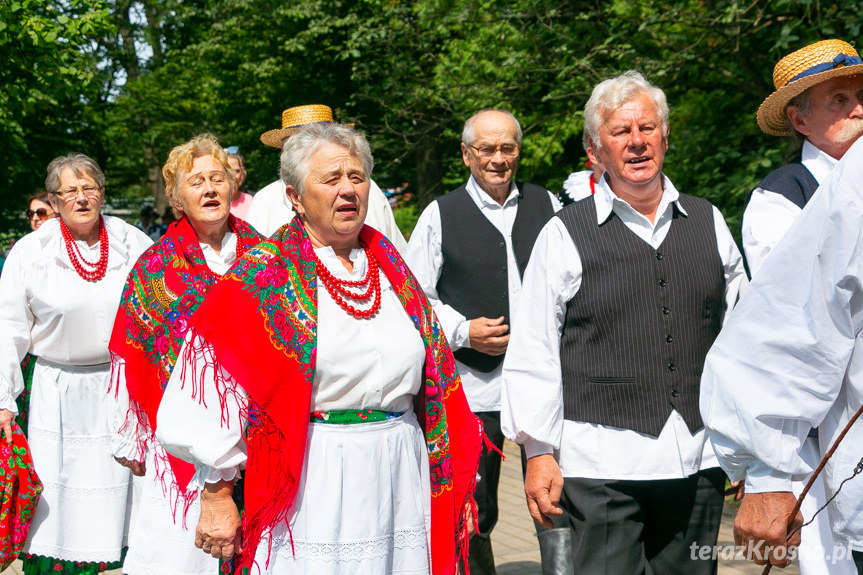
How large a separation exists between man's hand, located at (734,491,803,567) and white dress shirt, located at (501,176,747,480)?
1.05 metres

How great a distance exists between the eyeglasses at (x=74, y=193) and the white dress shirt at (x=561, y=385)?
297cm

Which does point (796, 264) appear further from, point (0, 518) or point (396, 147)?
point (396, 147)

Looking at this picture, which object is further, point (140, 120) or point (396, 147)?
point (140, 120)

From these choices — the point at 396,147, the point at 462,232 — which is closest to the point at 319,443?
the point at 462,232

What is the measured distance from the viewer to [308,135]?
332cm

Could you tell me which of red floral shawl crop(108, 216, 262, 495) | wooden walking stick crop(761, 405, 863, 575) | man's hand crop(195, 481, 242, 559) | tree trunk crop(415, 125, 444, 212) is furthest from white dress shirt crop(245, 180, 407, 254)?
tree trunk crop(415, 125, 444, 212)

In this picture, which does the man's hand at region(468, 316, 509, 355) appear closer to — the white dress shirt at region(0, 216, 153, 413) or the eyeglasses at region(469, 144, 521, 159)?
the eyeglasses at region(469, 144, 521, 159)

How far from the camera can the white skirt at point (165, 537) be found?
423 cm

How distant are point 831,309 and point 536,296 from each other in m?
→ 1.44

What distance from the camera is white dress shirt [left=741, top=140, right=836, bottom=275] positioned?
342 cm

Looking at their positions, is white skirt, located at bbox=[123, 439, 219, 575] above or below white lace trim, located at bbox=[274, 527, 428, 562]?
below

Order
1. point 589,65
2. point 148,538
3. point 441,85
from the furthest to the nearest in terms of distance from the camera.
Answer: point 441,85 → point 589,65 → point 148,538

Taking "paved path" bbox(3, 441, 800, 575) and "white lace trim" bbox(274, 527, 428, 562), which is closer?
"white lace trim" bbox(274, 527, 428, 562)

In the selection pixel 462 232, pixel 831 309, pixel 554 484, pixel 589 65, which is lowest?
pixel 554 484
